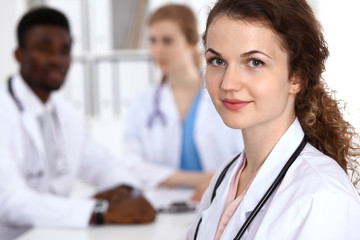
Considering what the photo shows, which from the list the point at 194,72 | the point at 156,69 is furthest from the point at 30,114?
the point at 156,69

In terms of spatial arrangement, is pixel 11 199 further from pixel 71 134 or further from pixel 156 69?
pixel 156 69

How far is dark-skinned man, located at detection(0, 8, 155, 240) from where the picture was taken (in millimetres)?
1829

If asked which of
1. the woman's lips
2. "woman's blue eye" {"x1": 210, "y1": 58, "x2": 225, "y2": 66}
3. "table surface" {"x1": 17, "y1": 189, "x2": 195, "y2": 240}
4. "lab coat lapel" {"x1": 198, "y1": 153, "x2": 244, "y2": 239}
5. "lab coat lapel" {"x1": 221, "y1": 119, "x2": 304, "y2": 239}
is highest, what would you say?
"woman's blue eye" {"x1": 210, "y1": 58, "x2": 225, "y2": 66}

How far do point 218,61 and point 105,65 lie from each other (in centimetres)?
320

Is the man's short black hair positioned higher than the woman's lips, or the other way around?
the man's short black hair

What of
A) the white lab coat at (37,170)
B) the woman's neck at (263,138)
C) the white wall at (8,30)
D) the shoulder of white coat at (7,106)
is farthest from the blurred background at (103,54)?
the woman's neck at (263,138)

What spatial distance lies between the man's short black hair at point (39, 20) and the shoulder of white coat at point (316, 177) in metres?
1.52

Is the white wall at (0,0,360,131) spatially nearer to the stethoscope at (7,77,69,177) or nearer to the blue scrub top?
the blue scrub top

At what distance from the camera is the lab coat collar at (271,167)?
1042mm

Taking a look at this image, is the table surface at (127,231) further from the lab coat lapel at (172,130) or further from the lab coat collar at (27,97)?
the lab coat lapel at (172,130)

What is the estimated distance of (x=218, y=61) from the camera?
1058 millimetres

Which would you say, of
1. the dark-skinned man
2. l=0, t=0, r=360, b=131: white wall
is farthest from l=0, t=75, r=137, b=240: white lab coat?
l=0, t=0, r=360, b=131: white wall

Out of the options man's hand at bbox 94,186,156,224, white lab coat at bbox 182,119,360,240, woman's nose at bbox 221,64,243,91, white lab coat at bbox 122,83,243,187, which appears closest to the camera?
white lab coat at bbox 182,119,360,240

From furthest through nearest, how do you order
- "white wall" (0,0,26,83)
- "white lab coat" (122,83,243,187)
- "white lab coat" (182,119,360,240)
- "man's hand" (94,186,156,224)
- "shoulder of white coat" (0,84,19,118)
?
"white wall" (0,0,26,83) → "white lab coat" (122,83,243,187) → "shoulder of white coat" (0,84,19,118) → "man's hand" (94,186,156,224) → "white lab coat" (182,119,360,240)
